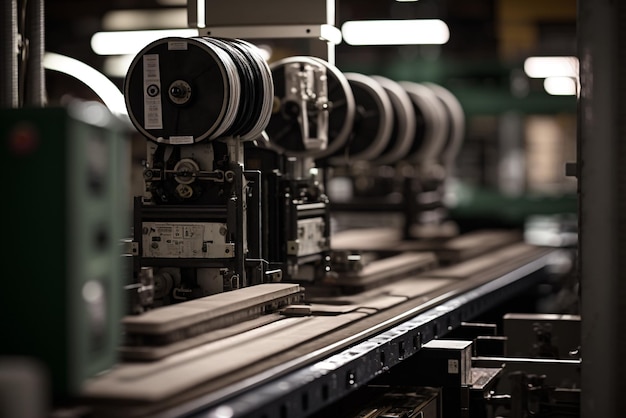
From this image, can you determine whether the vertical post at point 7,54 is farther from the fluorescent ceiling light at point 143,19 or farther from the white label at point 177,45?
the fluorescent ceiling light at point 143,19

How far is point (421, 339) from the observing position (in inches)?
219

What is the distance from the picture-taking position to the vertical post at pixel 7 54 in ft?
15.8

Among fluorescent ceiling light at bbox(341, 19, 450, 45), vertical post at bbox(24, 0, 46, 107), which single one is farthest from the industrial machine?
Answer: fluorescent ceiling light at bbox(341, 19, 450, 45)

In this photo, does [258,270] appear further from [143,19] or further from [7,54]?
[143,19]

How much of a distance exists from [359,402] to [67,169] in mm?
3290

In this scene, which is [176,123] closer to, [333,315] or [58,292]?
[333,315]

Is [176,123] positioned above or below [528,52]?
below

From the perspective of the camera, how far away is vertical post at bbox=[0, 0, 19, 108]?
4.82 metres

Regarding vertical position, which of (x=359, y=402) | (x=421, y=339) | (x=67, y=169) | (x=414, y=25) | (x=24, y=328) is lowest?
(x=359, y=402)

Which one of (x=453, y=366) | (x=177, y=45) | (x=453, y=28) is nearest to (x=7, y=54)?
(x=177, y=45)

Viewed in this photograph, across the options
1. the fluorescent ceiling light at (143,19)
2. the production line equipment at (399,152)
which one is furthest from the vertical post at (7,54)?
the fluorescent ceiling light at (143,19)

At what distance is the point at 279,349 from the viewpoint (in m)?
4.19

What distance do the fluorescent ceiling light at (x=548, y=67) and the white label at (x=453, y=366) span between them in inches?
415

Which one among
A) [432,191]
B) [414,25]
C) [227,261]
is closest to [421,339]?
[227,261]
